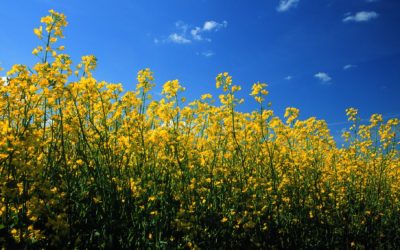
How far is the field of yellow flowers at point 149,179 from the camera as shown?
331cm

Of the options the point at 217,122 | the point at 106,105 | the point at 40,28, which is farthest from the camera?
the point at 217,122

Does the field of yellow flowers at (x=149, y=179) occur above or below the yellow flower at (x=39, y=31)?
below

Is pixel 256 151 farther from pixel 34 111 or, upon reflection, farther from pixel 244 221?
pixel 34 111

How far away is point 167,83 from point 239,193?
1966 mm

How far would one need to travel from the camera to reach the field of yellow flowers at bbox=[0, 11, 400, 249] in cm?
331

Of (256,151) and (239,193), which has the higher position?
(256,151)

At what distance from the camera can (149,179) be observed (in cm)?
482

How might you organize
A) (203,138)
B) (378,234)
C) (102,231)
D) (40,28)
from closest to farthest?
→ (102,231), (40,28), (378,234), (203,138)

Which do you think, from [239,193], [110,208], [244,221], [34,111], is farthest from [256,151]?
[34,111]

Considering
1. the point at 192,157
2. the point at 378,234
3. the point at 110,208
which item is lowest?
the point at 378,234

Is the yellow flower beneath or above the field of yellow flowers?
above

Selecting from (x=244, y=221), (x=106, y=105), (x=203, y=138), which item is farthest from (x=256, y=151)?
(x=106, y=105)

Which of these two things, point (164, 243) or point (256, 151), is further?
point (256, 151)

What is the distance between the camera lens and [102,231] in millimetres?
3492
